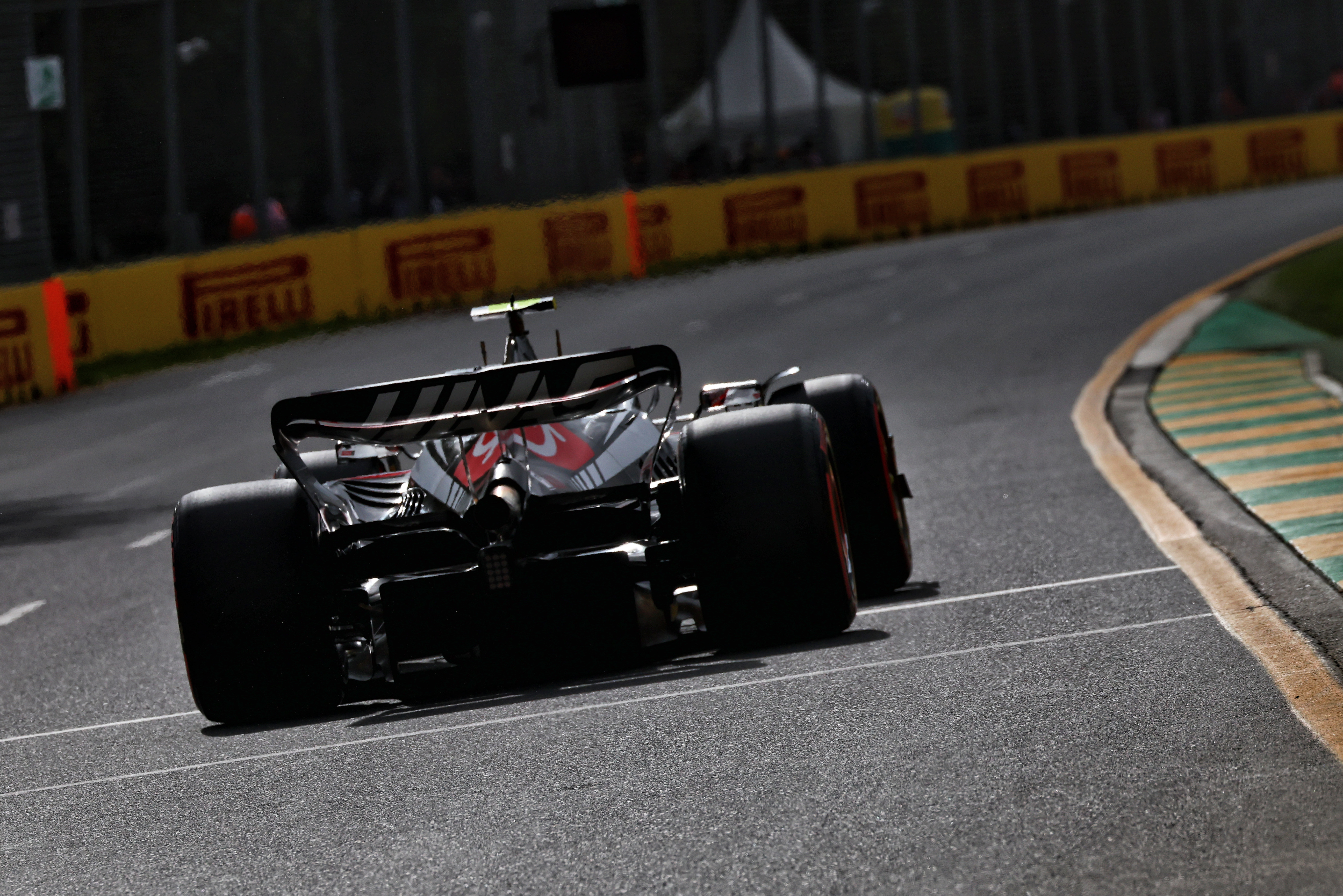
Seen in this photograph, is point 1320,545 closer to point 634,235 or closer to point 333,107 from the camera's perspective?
point 634,235

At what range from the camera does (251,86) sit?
29766 mm

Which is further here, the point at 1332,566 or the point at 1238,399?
the point at 1238,399

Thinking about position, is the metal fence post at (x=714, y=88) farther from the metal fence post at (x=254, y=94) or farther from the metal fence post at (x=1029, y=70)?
the metal fence post at (x=254, y=94)

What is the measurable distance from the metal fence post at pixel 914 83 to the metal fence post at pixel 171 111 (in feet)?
43.7

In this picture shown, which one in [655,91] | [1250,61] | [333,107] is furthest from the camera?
[1250,61]

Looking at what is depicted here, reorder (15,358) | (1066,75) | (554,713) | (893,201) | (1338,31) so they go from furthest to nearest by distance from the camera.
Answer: (1338,31) → (1066,75) → (893,201) → (15,358) → (554,713)

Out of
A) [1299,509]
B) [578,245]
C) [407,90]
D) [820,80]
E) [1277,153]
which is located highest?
[820,80]

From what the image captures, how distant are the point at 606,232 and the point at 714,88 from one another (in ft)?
26.9

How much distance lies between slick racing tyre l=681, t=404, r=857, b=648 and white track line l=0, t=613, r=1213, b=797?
12.4 inches

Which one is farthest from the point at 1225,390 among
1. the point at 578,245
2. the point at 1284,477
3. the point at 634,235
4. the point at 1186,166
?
the point at 1186,166

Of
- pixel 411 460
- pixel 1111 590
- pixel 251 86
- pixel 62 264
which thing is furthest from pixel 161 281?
pixel 1111 590

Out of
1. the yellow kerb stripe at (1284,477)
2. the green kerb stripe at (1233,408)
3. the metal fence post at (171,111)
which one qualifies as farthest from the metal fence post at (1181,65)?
the yellow kerb stripe at (1284,477)

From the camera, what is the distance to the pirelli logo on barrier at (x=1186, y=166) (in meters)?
37.7

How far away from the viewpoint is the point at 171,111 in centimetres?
2970
